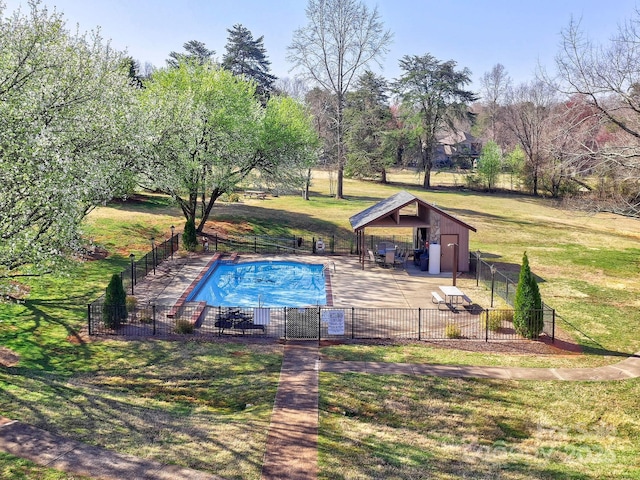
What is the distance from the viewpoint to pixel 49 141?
15000mm

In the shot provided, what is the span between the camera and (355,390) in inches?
564

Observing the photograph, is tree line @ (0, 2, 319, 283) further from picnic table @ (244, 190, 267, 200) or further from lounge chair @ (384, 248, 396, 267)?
picnic table @ (244, 190, 267, 200)

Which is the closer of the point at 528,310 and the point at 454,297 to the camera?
the point at 528,310

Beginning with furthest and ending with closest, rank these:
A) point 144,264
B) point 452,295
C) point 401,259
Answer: point 401,259
point 144,264
point 452,295

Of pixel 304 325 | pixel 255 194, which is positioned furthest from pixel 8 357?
pixel 255 194

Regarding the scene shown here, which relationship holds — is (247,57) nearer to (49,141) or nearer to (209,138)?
(209,138)

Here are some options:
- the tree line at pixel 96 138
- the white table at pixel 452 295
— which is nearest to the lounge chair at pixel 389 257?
the white table at pixel 452 295

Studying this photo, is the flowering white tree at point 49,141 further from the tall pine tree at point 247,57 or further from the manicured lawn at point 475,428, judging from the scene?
the tall pine tree at point 247,57

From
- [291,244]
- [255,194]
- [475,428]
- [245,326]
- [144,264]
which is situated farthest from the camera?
[255,194]

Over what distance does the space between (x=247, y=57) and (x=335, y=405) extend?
233 feet

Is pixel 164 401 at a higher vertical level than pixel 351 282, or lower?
lower

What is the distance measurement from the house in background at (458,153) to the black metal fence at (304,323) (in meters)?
55.0

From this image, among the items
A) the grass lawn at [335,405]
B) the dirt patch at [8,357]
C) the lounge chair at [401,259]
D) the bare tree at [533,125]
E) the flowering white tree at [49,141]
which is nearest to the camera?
the grass lawn at [335,405]

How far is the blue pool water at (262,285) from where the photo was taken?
24.8 meters
